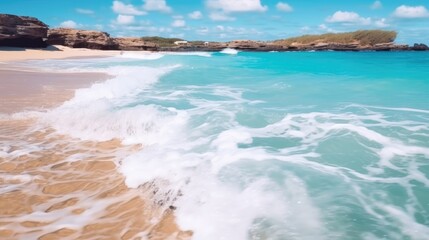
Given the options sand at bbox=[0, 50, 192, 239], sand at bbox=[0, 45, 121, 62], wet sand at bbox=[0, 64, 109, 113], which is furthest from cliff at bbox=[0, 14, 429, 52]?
sand at bbox=[0, 50, 192, 239]

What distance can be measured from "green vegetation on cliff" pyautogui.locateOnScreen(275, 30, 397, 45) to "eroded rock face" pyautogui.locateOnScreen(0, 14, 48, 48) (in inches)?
3163

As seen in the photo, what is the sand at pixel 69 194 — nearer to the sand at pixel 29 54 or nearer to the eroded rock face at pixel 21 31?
the sand at pixel 29 54

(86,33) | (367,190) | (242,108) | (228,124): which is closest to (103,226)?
(367,190)

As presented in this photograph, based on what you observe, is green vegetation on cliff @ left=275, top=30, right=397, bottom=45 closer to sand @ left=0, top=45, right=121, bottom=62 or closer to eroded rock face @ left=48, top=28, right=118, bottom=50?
eroded rock face @ left=48, top=28, right=118, bottom=50

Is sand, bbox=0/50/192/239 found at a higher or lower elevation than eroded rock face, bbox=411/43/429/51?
lower

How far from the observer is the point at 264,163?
5359 mm

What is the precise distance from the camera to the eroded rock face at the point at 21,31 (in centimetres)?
3781

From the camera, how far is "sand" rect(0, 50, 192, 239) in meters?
3.69

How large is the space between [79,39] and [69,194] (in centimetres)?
5285

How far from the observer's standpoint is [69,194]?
4.57m

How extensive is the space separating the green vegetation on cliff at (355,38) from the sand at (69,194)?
102278mm

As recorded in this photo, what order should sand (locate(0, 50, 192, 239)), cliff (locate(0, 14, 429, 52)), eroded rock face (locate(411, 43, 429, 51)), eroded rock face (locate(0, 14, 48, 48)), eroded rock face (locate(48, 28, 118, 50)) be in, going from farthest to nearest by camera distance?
eroded rock face (locate(411, 43, 429, 51)) < eroded rock face (locate(48, 28, 118, 50)) < cliff (locate(0, 14, 429, 52)) < eroded rock face (locate(0, 14, 48, 48)) < sand (locate(0, 50, 192, 239))

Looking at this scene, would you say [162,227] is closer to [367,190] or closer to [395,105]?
[367,190]

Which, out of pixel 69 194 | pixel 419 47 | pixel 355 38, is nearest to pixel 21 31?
pixel 69 194
